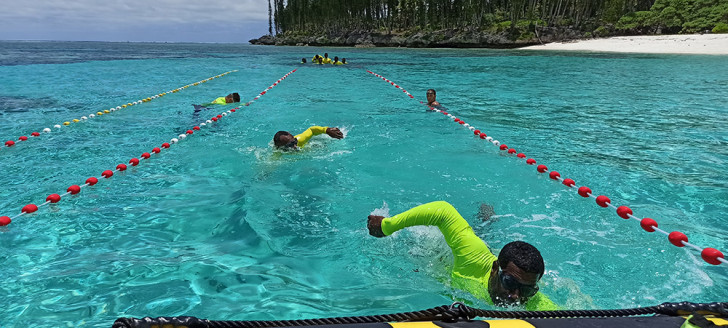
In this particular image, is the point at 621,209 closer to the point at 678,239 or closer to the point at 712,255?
the point at 678,239

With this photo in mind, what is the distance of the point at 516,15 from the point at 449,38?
1102 centimetres

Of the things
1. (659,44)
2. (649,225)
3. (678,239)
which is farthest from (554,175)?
(659,44)

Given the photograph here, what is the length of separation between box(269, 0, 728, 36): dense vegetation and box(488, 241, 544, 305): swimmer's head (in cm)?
6305

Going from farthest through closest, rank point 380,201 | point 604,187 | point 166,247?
point 604,187 < point 380,201 < point 166,247

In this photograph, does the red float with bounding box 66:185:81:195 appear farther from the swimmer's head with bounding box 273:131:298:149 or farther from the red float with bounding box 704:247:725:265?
the red float with bounding box 704:247:725:265

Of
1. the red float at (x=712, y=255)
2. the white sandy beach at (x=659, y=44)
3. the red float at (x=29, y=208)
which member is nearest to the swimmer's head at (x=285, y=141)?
the red float at (x=29, y=208)

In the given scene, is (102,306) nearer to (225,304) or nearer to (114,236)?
(225,304)

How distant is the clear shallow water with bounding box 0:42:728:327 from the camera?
4.14m

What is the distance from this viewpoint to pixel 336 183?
7285 mm

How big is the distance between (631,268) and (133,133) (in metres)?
10.8

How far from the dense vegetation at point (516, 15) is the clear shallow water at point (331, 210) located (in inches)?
2239

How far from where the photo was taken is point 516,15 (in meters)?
70.7

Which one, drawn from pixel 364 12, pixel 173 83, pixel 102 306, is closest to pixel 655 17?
pixel 364 12

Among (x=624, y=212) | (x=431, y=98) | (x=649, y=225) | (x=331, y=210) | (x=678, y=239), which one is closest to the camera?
(x=678, y=239)
